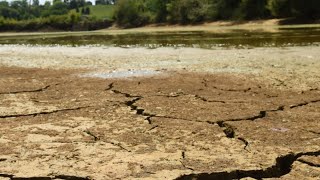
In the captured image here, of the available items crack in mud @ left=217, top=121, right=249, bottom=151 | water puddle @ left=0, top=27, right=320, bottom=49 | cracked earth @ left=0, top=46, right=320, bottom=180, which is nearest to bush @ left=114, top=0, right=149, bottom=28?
water puddle @ left=0, top=27, right=320, bottom=49

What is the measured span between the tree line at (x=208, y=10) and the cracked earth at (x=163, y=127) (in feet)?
113

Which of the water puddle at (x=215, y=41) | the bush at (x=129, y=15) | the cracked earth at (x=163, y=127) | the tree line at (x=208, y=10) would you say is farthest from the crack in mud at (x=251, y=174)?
the bush at (x=129, y=15)

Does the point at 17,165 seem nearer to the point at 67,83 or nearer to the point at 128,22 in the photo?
the point at 67,83

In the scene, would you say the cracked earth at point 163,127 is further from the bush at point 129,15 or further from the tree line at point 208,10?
the bush at point 129,15

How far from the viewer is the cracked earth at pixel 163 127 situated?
2.82 meters

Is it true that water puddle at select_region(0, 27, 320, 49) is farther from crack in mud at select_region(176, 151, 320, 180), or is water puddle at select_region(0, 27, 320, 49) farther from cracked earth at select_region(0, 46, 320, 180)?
crack in mud at select_region(176, 151, 320, 180)

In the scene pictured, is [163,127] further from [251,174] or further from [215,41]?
[215,41]

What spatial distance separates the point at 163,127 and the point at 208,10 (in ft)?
163

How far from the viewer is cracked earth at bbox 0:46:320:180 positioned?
2816mm

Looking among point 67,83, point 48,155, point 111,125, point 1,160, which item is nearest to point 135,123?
point 111,125

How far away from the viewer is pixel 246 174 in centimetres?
271

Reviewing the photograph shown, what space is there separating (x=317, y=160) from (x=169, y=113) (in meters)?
1.74

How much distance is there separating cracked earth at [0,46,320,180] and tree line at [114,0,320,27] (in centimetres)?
3438

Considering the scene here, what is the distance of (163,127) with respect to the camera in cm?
384
